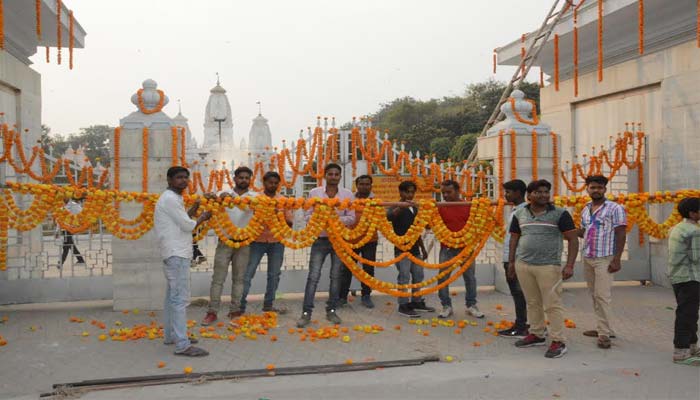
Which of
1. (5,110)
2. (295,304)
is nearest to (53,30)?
(5,110)

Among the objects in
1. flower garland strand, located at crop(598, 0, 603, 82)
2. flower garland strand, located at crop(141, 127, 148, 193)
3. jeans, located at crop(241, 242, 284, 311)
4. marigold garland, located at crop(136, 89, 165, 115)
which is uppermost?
flower garland strand, located at crop(598, 0, 603, 82)

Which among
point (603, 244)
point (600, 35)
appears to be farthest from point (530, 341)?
point (600, 35)

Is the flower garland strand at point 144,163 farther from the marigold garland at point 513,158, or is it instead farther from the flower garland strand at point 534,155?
the flower garland strand at point 534,155

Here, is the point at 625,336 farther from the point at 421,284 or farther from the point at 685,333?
the point at 421,284

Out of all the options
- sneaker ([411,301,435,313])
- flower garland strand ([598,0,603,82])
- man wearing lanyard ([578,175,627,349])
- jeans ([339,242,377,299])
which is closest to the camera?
man wearing lanyard ([578,175,627,349])

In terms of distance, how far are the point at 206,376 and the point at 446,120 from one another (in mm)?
31941

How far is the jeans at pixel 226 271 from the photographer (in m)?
6.38

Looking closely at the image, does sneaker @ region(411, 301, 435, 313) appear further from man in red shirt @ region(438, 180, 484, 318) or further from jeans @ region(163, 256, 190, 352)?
jeans @ region(163, 256, 190, 352)

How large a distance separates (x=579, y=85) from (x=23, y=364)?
32.7 feet

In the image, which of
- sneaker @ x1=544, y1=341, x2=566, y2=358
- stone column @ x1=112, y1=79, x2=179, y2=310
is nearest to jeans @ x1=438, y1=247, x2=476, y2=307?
sneaker @ x1=544, y1=341, x2=566, y2=358

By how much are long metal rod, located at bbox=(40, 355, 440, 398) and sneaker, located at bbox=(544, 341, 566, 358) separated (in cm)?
116

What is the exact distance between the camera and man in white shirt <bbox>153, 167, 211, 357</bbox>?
5094mm

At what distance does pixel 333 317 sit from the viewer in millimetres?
6328

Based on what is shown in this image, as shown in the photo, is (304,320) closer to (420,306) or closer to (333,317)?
(333,317)
